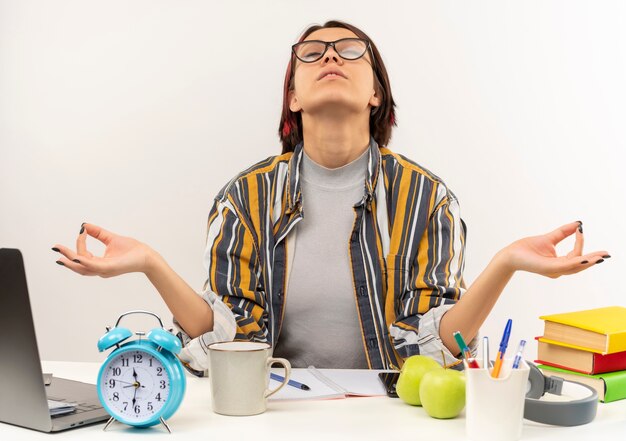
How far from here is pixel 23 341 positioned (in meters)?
1.15

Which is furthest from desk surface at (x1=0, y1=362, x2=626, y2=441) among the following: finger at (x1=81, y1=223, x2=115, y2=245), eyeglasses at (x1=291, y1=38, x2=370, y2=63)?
eyeglasses at (x1=291, y1=38, x2=370, y2=63)

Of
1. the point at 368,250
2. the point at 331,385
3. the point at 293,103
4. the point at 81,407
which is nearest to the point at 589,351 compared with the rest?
the point at 331,385

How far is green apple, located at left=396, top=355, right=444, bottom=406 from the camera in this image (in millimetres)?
1322

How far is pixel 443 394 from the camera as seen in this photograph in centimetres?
124

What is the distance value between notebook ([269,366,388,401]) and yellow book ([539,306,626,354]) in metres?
0.37

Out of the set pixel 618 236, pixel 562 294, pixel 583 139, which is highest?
pixel 583 139

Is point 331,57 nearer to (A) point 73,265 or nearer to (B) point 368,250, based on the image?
(B) point 368,250

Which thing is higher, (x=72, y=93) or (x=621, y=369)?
(x=72, y=93)

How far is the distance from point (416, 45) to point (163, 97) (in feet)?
3.52

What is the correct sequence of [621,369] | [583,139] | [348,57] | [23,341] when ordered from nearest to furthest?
[23,341]
[621,369]
[348,57]
[583,139]

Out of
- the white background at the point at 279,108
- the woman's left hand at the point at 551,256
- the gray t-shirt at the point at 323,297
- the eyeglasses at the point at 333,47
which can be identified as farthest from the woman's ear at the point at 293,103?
the woman's left hand at the point at 551,256

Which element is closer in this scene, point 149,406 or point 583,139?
point 149,406

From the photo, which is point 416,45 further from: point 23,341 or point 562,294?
point 23,341

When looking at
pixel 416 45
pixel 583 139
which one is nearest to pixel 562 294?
pixel 583 139
